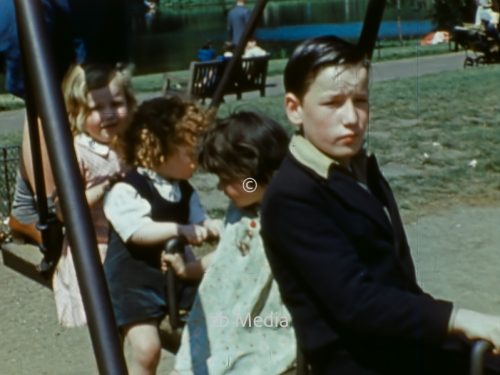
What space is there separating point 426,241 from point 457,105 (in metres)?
5.23

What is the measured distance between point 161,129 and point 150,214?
0.60 ft

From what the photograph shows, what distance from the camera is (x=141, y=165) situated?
255 cm

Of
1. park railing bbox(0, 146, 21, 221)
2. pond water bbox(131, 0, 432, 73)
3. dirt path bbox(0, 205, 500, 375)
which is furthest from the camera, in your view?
park railing bbox(0, 146, 21, 221)

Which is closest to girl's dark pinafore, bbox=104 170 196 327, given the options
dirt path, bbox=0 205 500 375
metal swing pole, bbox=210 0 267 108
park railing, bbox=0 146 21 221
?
metal swing pole, bbox=210 0 267 108

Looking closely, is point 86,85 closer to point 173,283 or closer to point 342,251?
point 173,283

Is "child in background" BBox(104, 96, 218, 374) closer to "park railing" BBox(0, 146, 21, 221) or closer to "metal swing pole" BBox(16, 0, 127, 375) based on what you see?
"metal swing pole" BBox(16, 0, 127, 375)

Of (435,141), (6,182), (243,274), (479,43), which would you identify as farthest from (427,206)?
(479,43)

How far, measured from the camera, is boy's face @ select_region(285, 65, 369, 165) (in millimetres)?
1790

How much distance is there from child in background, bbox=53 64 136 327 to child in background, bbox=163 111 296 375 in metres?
0.46

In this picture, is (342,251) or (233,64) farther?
(233,64)

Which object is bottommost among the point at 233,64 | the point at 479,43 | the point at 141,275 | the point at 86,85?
the point at 479,43

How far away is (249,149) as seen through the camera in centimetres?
224

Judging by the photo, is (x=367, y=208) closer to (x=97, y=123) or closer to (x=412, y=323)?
(x=412, y=323)

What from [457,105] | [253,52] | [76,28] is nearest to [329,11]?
[76,28]
